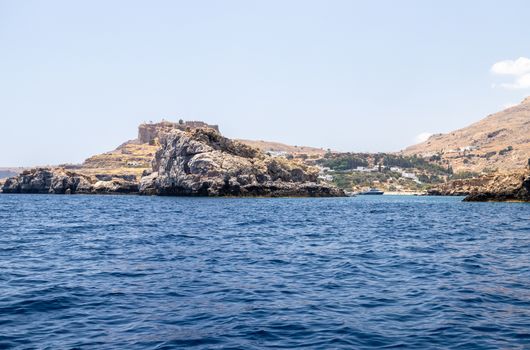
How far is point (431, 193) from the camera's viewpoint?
653 feet

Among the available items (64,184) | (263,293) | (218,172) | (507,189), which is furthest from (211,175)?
(263,293)

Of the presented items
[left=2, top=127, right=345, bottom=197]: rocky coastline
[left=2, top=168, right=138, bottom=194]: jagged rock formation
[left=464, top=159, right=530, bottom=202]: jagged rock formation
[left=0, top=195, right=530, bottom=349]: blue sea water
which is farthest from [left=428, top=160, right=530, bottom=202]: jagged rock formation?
[left=2, top=168, right=138, bottom=194]: jagged rock formation

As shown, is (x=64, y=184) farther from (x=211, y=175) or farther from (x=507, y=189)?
(x=507, y=189)

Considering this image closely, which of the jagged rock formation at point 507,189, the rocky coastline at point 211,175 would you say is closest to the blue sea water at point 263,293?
the jagged rock formation at point 507,189

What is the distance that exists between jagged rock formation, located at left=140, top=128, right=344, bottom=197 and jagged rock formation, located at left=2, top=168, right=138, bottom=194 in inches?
605

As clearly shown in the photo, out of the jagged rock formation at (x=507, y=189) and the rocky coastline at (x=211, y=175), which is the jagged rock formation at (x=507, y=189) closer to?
the jagged rock formation at (x=507, y=189)

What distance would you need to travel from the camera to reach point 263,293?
697 inches

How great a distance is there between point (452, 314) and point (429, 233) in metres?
25.9

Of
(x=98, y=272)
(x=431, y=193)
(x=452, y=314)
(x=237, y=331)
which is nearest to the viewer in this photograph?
(x=237, y=331)

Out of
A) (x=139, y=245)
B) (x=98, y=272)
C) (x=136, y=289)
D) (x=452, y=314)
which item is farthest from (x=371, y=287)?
(x=139, y=245)

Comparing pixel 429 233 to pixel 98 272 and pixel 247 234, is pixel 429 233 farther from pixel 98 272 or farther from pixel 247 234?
pixel 98 272

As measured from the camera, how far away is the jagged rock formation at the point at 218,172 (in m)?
121

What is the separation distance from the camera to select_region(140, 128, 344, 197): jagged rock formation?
4759 inches

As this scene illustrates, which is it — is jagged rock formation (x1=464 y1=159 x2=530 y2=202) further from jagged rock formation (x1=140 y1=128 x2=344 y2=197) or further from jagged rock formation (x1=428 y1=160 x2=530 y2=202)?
jagged rock formation (x1=140 y1=128 x2=344 y2=197)
